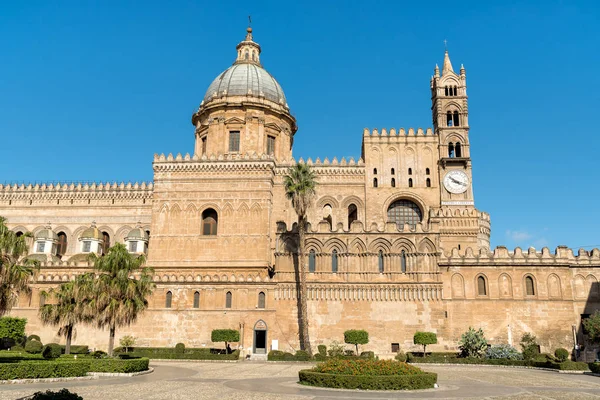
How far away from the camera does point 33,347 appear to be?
3388 cm

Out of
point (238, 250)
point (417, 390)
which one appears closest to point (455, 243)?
point (238, 250)

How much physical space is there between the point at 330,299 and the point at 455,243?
1211 centimetres

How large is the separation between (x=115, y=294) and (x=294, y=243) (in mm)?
15549

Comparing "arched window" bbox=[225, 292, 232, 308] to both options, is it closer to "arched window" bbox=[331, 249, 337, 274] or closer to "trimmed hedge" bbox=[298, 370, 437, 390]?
"arched window" bbox=[331, 249, 337, 274]

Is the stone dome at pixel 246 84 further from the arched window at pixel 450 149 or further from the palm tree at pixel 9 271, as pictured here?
the palm tree at pixel 9 271

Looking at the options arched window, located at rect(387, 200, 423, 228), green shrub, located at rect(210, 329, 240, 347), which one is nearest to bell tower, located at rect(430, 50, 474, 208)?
arched window, located at rect(387, 200, 423, 228)

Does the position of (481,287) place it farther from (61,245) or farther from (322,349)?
(61,245)

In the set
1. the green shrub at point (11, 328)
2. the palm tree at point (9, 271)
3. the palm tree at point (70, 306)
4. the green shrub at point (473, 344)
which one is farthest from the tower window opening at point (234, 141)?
the palm tree at point (9, 271)

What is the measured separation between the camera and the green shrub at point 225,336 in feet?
116

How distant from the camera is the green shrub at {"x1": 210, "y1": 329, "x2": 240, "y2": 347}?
3525 centimetres

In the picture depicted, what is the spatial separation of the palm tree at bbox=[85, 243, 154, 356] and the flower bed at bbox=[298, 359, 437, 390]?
38.6ft

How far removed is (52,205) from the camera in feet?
164

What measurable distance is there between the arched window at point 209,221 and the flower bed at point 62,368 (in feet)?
64.7

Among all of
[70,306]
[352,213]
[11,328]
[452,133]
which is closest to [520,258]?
[452,133]
